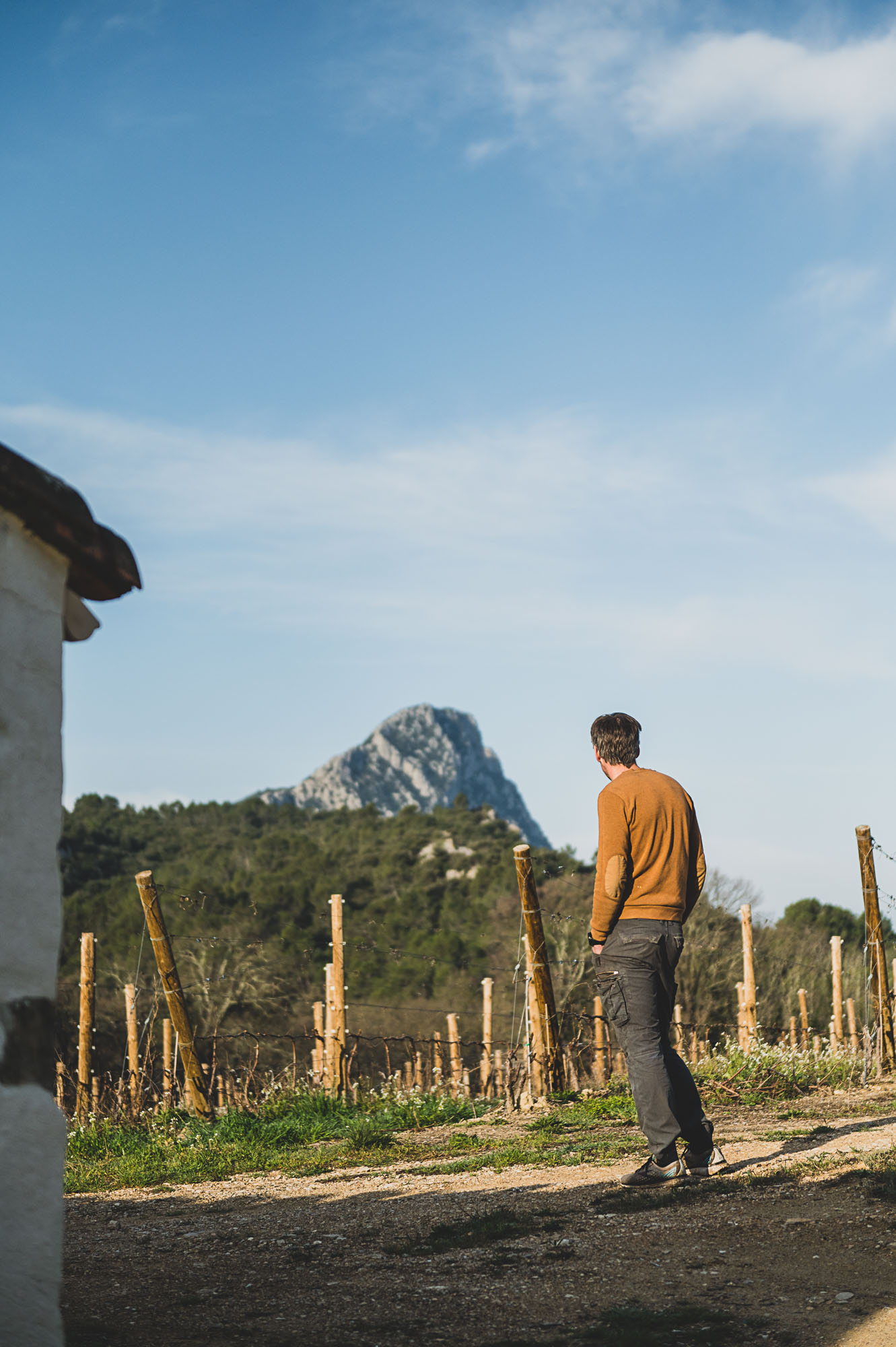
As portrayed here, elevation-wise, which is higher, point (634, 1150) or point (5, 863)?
point (5, 863)

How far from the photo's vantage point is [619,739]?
5164 mm

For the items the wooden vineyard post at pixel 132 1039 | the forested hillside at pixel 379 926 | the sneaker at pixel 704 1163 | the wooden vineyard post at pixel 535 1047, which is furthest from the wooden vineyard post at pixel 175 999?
the forested hillside at pixel 379 926

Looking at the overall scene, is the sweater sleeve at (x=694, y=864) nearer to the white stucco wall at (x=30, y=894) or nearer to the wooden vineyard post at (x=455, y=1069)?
the white stucco wall at (x=30, y=894)

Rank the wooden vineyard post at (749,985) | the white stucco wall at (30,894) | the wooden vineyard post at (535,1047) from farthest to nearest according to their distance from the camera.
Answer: the wooden vineyard post at (749,985) < the wooden vineyard post at (535,1047) < the white stucco wall at (30,894)

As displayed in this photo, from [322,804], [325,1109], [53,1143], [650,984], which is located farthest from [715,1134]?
[322,804]

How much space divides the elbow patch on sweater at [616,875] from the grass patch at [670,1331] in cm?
181

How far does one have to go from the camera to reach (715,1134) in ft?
19.8

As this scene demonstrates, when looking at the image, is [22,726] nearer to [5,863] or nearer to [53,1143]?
[5,863]

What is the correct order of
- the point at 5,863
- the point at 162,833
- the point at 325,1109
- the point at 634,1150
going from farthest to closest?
the point at 162,833, the point at 325,1109, the point at 634,1150, the point at 5,863

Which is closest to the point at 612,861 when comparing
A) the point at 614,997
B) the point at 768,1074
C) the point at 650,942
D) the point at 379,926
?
the point at 650,942

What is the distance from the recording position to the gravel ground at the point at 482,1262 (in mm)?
Result: 3273

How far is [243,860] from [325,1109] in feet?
134

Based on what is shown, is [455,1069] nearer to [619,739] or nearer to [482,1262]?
[619,739]

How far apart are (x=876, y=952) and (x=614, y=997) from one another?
5.25 m
